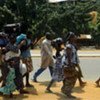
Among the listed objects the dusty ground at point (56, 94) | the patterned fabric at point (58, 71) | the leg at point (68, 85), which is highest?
the patterned fabric at point (58, 71)

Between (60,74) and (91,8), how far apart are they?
2668 centimetres

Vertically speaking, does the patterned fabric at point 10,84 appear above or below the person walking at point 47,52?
below

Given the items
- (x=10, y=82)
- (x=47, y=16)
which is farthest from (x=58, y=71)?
(x=47, y=16)

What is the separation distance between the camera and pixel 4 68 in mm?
9539

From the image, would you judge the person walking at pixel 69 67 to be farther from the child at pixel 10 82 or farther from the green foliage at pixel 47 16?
the green foliage at pixel 47 16

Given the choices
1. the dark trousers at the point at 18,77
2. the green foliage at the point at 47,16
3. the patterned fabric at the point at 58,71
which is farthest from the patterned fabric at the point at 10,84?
the green foliage at the point at 47,16

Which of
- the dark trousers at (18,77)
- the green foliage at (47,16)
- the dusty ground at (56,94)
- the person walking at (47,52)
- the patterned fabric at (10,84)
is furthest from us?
the green foliage at (47,16)

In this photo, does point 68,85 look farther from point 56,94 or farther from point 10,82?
point 10,82

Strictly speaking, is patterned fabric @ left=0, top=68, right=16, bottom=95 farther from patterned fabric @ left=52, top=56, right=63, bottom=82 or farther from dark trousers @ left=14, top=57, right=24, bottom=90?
patterned fabric @ left=52, top=56, right=63, bottom=82

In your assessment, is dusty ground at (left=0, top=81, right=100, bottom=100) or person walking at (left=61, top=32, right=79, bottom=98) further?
dusty ground at (left=0, top=81, right=100, bottom=100)

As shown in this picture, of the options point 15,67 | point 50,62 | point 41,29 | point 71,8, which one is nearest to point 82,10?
point 71,8

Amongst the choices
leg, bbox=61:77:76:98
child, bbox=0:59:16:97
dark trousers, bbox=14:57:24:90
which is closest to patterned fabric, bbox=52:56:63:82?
leg, bbox=61:77:76:98

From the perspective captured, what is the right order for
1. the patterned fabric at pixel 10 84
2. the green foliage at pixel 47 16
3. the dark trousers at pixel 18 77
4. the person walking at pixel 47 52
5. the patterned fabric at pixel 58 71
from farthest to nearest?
the green foliage at pixel 47 16
the person walking at pixel 47 52
the patterned fabric at pixel 58 71
the dark trousers at pixel 18 77
the patterned fabric at pixel 10 84

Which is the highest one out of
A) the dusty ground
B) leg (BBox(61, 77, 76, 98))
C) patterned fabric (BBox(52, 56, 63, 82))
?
patterned fabric (BBox(52, 56, 63, 82))
